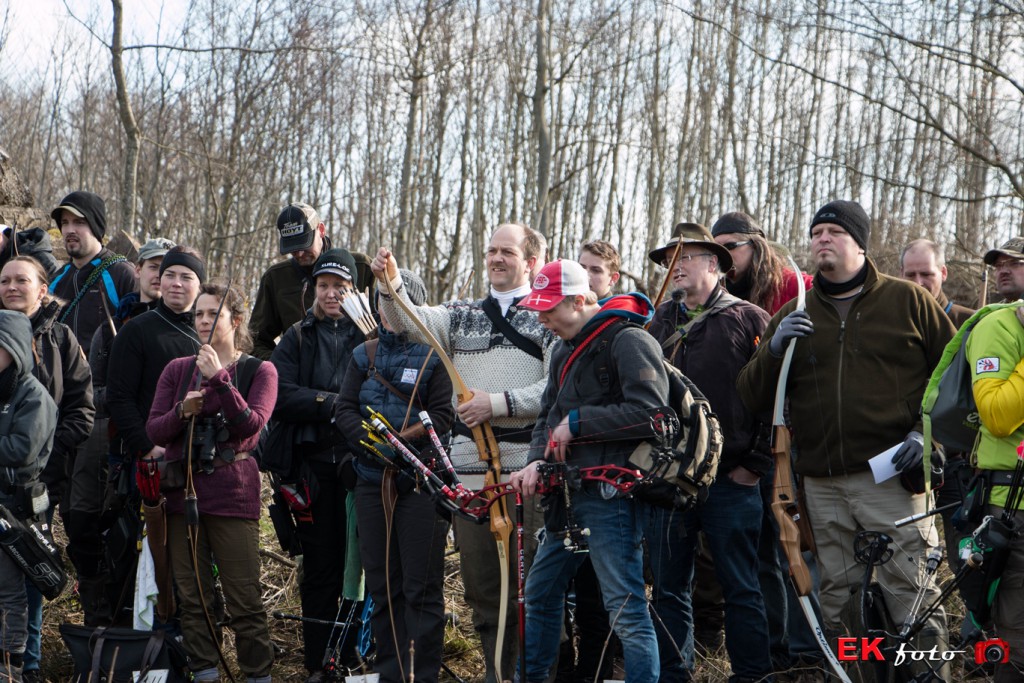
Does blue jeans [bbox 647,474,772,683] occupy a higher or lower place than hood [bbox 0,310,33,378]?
lower

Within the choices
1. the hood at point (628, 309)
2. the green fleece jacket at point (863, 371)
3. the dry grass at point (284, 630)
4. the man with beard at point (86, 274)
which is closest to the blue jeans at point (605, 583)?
the hood at point (628, 309)

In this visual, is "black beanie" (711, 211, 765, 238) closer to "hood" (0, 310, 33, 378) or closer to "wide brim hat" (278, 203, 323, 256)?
"wide brim hat" (278, 203, 323, 256)

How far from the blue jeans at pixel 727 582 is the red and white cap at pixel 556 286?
1.13 m

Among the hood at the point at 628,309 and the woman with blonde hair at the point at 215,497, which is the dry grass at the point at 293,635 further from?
the hood at the point at 628,309

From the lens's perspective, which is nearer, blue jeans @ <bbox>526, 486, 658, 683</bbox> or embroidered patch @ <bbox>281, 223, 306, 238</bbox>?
blue jeans @ <bbox>526, 486, 658, 683</bbox>

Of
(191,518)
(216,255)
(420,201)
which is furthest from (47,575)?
(420,201)

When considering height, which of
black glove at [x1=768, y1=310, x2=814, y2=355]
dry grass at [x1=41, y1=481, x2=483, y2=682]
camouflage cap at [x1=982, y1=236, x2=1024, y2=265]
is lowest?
dry grass at [x1=41, y1=481, x2=483, y2=682]

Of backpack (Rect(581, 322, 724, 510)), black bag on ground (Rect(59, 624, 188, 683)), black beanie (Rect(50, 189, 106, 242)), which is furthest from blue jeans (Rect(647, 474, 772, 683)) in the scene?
black beanie (Rect(50, 189, 106, 242))

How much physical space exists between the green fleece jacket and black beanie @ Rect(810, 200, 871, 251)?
4.9 inches

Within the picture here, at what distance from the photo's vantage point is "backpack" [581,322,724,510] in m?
3.92

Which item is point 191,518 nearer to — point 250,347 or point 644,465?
point 250,347

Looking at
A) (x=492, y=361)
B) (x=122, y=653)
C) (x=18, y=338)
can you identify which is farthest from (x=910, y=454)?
(x=18, y=338)

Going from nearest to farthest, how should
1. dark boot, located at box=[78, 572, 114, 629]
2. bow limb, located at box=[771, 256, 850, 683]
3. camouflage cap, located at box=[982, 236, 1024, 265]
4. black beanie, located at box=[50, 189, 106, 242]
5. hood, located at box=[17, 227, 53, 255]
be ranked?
bow limb, located at box=[771, 256, 850, 683] < camouflage cap, located at box=[982, 236, 1024, 265] < dark boot, located at box=[78, 572, 114, 629] < black beanie, located at box=[50, 189, 106, 242] < hood, located at box=[17, 227, 53, 255]

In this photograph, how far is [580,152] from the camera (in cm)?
1923
